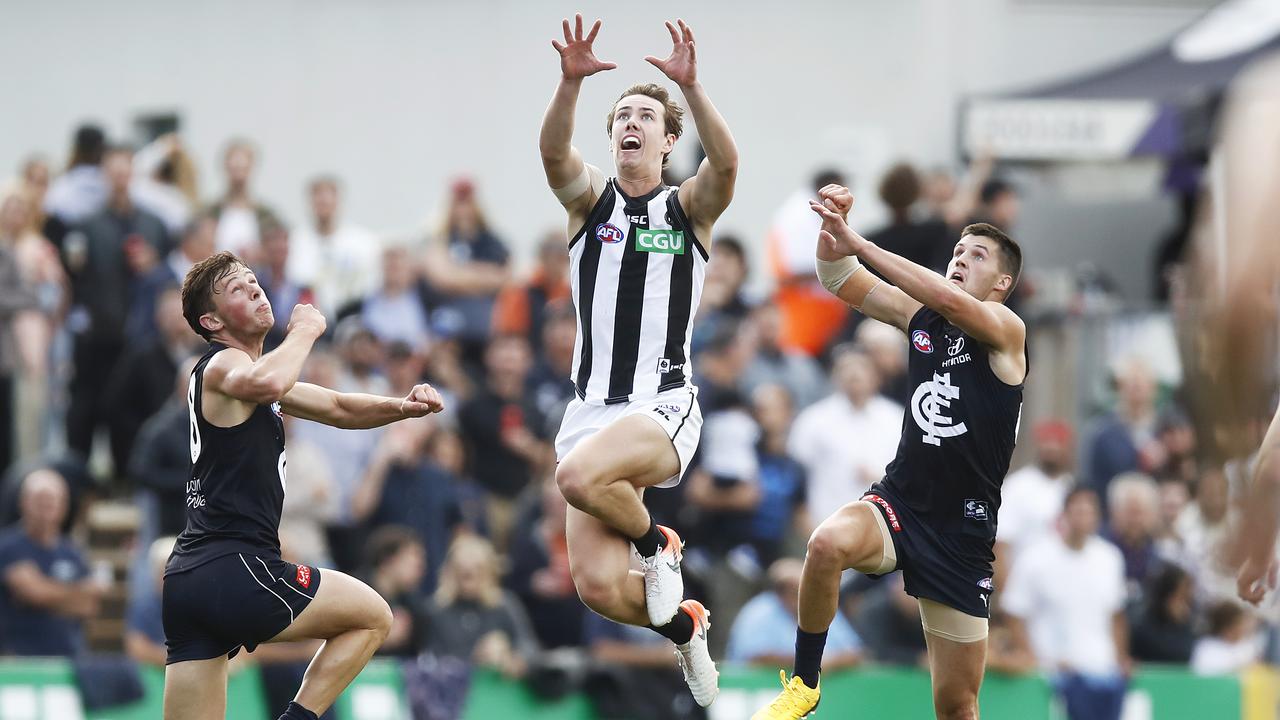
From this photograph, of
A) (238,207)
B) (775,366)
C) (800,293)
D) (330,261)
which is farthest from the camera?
(800,293)

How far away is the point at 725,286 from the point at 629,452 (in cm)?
652

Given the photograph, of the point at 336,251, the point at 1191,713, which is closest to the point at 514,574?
the point at 336,251

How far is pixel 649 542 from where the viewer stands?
28.7ft

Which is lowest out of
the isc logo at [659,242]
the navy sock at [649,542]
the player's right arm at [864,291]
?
the navy sock at [649,542]

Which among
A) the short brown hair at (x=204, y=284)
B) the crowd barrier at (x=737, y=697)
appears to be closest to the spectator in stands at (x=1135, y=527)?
the crowd barrier at (x=737, y=697)

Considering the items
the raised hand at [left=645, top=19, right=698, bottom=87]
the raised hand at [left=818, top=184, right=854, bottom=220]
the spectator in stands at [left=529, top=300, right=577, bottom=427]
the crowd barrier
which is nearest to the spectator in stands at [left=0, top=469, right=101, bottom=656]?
the crowd barrier

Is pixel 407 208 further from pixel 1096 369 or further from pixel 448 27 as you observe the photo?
pixel 1096 369

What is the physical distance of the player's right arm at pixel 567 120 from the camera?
831 centimetres

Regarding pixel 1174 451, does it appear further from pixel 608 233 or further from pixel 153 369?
pixel 153 369

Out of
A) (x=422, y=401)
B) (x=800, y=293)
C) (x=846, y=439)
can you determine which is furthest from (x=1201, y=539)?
(x=422, y=401)

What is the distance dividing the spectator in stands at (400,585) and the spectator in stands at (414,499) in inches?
24.6

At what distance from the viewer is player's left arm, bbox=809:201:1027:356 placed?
807 cm

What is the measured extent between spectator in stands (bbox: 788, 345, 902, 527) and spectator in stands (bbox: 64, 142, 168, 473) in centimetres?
555

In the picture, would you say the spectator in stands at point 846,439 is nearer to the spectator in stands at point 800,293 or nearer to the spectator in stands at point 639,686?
the spectator in stands at point 800,293
